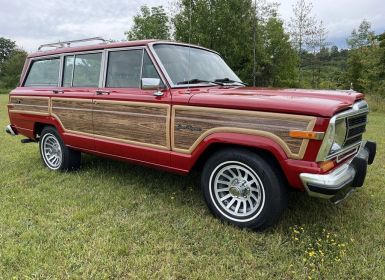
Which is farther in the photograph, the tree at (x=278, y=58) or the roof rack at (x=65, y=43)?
the tree at (x=278, y=58)

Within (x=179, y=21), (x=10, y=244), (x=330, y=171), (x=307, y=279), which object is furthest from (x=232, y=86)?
(x=179, y=21)

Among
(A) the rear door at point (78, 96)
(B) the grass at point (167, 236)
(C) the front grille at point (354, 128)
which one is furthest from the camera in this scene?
(A) the rear door at point (78, 96)

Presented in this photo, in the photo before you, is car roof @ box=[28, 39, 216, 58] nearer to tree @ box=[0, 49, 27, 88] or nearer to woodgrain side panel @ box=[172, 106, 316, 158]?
woodgrain side panel @ box=[172, 106, 316, 158]

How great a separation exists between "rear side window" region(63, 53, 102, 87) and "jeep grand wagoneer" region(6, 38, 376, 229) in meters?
0.02

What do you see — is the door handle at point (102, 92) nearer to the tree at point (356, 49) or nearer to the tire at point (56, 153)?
the tire at point (56, 153)

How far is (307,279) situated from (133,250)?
61.4 inches

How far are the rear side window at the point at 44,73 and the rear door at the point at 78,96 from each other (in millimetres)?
240

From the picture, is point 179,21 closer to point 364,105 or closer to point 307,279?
point 364,105

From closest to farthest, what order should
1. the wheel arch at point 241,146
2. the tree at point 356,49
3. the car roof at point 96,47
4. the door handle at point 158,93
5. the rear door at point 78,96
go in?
the wheel arch at point 241,146 → the door handle at point 158,93 → the car roof at point 96,47 → the rear door at point 78,96 → the tree at point 356,49

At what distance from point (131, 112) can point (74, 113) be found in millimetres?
1307

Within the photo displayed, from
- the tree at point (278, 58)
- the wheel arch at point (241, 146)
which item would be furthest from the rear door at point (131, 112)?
the tree at point (278, 58)

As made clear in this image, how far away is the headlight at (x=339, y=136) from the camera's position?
323 centimetres

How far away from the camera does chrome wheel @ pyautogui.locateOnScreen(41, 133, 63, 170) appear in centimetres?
579

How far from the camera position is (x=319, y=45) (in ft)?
69.4
